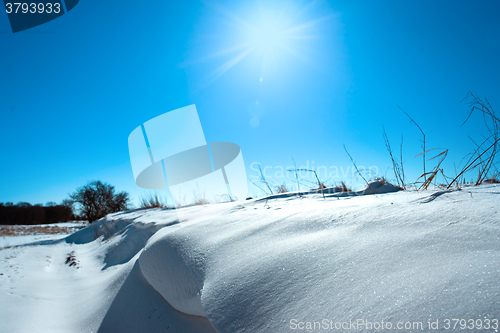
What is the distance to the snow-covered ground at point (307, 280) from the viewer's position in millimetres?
418

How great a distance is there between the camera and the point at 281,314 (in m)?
0.54

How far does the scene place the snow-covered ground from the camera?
0.42 metres

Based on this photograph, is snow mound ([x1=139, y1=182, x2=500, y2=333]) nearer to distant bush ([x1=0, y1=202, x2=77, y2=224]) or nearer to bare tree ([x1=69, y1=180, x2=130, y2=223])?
bare tree ([x1=69, y1=180, x2=130, y2=223])

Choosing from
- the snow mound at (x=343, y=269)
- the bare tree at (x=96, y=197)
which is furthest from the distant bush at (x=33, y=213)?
the snow mound at (x=343, y=269)

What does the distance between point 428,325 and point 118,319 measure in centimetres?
131

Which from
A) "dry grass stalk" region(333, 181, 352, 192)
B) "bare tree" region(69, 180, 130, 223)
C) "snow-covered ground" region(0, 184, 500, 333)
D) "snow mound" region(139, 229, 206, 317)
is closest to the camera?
"snow-covered ground" region(0, 184, 500, 333)

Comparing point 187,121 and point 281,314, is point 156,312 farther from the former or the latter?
point 187,121

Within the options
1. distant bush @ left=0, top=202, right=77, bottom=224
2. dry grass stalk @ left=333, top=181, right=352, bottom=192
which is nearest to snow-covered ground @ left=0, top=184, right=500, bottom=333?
dry grass stalk @ left=333, top=181, right=352, bottom=192

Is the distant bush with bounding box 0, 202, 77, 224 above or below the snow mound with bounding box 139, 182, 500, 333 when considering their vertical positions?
above

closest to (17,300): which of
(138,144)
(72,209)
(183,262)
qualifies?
(183,262)

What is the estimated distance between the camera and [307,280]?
1.96 ft

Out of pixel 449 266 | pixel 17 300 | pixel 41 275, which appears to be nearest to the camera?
pixel 449 266

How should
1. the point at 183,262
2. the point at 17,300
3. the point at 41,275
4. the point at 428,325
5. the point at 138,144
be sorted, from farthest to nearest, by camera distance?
the point at 138,144
the point at 41,275
the point at 17,300
the point at 183,262
the point at 428,325

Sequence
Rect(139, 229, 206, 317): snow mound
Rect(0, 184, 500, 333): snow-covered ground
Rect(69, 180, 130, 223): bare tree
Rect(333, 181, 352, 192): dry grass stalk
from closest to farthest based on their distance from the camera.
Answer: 1. Rect(0, 184, 500, 333): snow-covered ground
2. Rect(139, 229, 206, 317): snow mound
3. Rect(333, 181, 352, 192): dry grass stalk
4. Rect(69, 180, 130, 223): bare tree
